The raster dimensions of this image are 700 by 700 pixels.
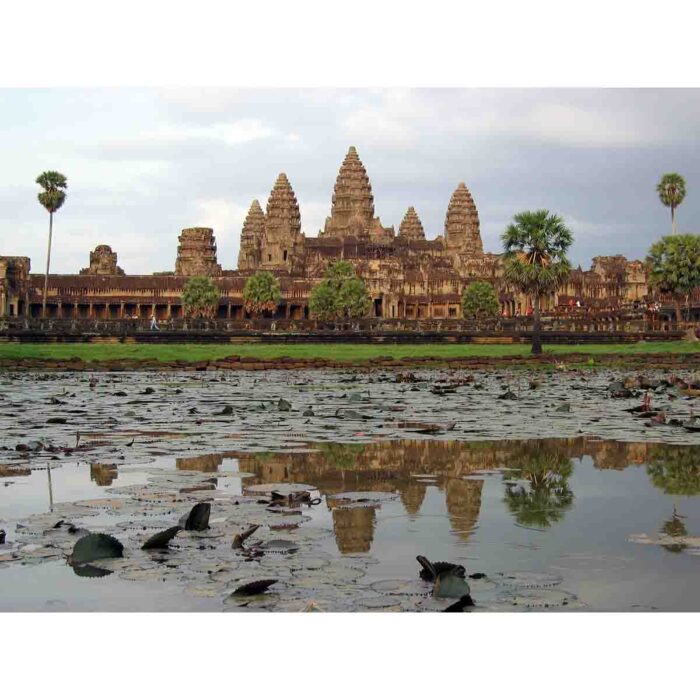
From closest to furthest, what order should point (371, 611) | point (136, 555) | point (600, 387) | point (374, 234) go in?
point (371, 611) → point (136, 555) → point (600, 387) → point (374, 234)

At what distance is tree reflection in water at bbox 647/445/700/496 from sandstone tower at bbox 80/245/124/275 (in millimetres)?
130515

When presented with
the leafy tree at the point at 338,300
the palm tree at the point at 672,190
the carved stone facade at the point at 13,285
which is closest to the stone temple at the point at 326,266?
the carved stone facade at the point at 13,285

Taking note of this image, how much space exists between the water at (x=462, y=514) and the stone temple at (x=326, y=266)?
9197 cm

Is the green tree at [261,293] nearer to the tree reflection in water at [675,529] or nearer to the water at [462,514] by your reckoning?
the water at [462,514]

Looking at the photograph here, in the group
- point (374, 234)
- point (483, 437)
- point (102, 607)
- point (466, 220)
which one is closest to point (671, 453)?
point (483, 437)

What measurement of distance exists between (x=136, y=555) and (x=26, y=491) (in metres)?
2.62

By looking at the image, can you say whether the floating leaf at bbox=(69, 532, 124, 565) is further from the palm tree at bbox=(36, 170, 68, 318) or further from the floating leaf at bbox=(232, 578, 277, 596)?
the palm tree at bbox=(36, 170, 68, 318)

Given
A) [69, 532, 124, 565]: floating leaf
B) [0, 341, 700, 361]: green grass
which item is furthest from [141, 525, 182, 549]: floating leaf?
[0, 341, 700, 361]: green grass

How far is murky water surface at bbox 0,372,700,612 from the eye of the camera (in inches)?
230

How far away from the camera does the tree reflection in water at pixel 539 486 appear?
Result: 315 inches

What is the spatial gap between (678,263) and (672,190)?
60.4ft

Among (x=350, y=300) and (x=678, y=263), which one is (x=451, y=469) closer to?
(x=678, y=263)

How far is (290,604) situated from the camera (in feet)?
18.2

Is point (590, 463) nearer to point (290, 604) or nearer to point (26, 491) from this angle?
point (26, 491)
